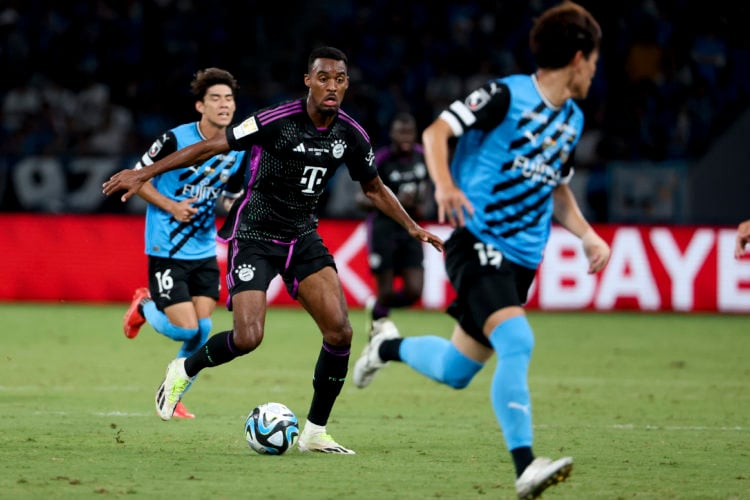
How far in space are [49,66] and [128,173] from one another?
53.8 feet

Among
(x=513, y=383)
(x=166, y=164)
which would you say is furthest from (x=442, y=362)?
(x=166, y=164)

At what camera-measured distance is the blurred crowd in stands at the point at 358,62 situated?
20406 millimetres

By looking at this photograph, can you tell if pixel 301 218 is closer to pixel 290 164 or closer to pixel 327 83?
pixel 290 164

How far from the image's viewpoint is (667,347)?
13953 mm

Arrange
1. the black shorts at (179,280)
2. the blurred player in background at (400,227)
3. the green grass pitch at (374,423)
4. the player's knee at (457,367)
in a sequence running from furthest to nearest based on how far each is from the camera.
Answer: the blurred player in background at (400,227) → the black shorts at (179,280) → the player's knee at (457,367) → the green grass pitch at (374,423)

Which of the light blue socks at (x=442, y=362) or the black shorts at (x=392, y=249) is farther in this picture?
the black shorts at (x=392, y=249)

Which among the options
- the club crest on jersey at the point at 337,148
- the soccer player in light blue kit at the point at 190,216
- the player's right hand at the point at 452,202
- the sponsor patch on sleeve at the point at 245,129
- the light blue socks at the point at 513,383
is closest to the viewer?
the player's right hand at the point at 452,202

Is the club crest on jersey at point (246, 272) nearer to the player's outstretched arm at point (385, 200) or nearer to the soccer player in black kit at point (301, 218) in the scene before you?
the soccer player in black kit at point (301, 218)

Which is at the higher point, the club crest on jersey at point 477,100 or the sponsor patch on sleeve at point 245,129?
the club crest on jersey at point 477,100

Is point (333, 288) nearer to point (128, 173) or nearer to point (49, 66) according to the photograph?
point (128, 173)

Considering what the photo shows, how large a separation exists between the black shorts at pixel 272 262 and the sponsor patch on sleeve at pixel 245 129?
2.33 feet

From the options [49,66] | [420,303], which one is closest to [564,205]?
[420,303]

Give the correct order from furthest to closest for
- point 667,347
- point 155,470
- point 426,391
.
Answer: point 667,347, point 426,391, point 155,470

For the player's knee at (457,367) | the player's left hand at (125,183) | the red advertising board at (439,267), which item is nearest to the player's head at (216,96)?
the player's left hand at (125,183)
